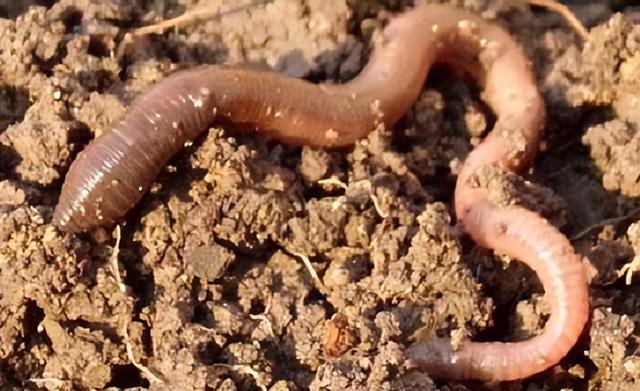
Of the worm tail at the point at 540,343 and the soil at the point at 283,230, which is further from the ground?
the soil at the point at 283,230

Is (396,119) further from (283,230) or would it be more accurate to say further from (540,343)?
(540,343)

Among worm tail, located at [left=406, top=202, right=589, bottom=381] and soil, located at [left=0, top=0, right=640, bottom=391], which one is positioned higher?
soil, located at [left=0, top=0, right=640, bottom=391]

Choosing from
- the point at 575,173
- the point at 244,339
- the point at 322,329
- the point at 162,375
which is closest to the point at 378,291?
the point at 322,329

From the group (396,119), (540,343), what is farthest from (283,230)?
(540,343)

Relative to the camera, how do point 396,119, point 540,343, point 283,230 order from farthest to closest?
point 396,119
point 283,230
point 540,343

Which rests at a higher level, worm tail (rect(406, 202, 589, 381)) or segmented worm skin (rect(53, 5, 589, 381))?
segmented worm skin (rect(53, 5, 589, 381))

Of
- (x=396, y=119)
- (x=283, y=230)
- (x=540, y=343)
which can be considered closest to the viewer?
(x=540, y=343)
